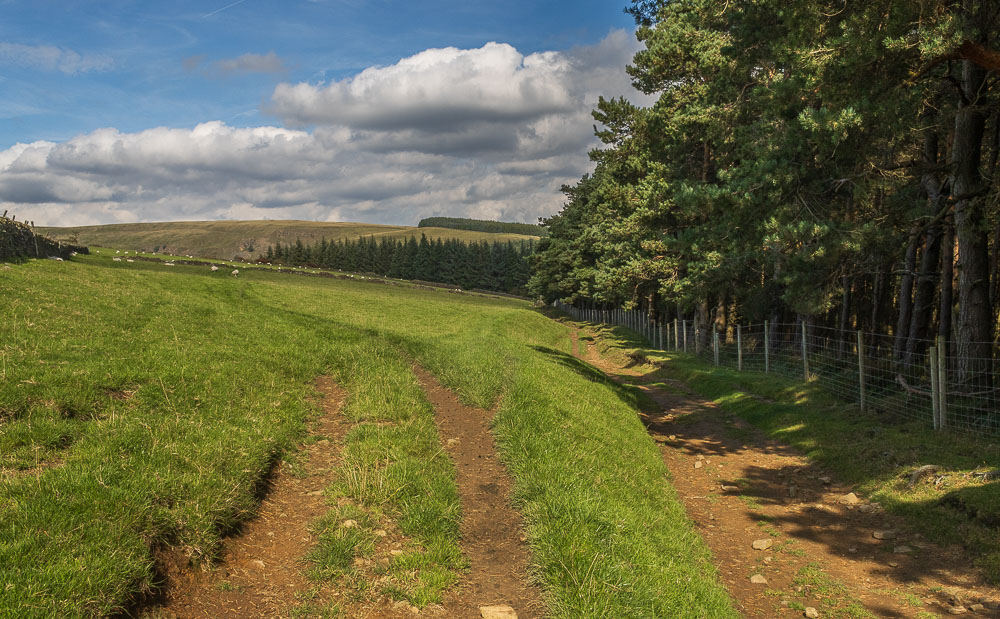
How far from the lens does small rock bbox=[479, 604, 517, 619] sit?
471cm

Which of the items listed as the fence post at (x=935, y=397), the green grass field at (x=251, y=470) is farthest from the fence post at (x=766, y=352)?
the green grass field at (x=251, y=470)

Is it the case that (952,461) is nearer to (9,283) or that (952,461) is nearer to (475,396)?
(475,396)

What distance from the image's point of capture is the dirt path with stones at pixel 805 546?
19.1 ft

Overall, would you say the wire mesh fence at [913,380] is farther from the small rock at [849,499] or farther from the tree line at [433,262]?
the tree line at [433,262]

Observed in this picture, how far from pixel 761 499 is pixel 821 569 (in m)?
2.44

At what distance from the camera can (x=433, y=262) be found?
428 ft

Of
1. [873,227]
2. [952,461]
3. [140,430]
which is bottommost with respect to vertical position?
[952,461]

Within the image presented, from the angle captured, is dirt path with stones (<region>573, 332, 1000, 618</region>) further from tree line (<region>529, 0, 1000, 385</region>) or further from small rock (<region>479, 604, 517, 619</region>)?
tree line (<region>529, 0, 1000, 385</region>)

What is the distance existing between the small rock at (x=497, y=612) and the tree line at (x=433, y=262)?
11753 centimetres

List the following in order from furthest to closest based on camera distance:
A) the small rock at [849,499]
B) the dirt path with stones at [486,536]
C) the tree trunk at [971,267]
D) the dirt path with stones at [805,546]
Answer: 1. the tree trunk at [971,267]
2. the small rock at [849,499]
3. the dirt path with stones at [805,546]
4. the dirt path with stones at [486,536]

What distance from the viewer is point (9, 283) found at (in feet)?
46.3

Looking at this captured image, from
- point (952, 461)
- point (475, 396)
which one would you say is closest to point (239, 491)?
point (475, 396)

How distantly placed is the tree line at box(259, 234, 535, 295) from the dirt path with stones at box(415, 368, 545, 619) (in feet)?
373

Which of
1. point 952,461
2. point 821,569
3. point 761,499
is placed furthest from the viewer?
point 761,499
